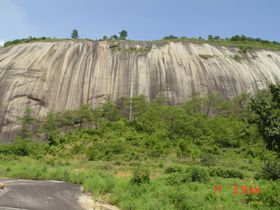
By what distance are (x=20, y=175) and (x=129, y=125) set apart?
23518mm

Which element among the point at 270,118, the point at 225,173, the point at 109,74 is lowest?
the point at 225,173

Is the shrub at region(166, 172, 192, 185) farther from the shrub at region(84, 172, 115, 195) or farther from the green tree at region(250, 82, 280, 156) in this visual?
the green tree at region(250, 82, 280, 156)

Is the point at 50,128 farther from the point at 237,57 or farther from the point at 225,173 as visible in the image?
the point at 237,57

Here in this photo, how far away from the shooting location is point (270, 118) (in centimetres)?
2239

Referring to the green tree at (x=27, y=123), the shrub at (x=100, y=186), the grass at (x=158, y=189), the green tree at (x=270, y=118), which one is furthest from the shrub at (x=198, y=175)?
the green tree at (x=27, y=123)

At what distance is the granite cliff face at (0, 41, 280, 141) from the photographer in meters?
54.8

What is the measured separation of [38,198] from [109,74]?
4025 cm

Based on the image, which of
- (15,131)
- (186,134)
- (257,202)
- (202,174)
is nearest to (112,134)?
(186,134)

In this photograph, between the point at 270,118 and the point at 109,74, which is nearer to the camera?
the point at 270,118

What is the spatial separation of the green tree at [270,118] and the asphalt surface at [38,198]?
9456mm

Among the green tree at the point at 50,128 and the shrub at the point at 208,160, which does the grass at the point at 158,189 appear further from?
the green tree at the point at 50,128

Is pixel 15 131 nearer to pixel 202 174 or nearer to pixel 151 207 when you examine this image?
pixel 202 174

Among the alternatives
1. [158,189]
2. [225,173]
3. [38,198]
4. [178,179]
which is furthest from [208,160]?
[38,198]

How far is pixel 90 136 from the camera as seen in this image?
160 feet
